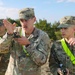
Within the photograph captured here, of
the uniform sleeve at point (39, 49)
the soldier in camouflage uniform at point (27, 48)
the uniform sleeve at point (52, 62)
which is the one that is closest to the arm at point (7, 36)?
the soldier in camouflage uniform at point (27, 48)

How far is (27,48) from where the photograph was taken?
163 inches

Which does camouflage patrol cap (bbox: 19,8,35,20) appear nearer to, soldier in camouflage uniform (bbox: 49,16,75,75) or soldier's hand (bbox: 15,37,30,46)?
soldier's hand (bbox: 15,37,30,46)

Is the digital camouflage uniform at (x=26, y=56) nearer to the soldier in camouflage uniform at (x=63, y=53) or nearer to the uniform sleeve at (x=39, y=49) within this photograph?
the uniform sleeve at (x=39, y=49)

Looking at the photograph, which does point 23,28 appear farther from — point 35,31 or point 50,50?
point 50,50

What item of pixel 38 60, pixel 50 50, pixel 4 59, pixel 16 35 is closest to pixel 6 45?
pixel 16 35

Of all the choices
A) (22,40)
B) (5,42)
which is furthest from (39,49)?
(5,42)

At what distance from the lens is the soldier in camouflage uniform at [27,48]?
4118 mm

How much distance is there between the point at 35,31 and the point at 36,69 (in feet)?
1.95

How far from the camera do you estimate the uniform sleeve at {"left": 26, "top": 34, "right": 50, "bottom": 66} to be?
4.10 metres

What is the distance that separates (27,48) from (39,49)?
0.20m

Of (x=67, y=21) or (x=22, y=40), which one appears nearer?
(x=22, y=40)

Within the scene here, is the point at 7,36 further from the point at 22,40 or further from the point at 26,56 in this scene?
the point at 26,56

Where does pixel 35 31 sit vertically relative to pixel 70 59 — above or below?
above

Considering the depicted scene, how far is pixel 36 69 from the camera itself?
430 cm
